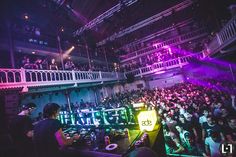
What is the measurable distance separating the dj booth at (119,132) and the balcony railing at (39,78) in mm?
6144

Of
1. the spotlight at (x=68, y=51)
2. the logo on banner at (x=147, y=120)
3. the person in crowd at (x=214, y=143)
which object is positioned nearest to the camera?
the logo on banner at (x=147, y=120)

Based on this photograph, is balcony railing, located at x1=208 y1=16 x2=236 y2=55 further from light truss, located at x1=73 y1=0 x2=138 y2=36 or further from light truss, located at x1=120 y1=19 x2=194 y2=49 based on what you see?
light truss, located at x1=120 y1=19 x2=194 y2=49

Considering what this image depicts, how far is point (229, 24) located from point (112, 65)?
19584 mm

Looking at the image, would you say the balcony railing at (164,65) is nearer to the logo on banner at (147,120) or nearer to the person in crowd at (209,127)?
the person in crowd at (209,127)

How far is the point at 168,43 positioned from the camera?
24922mm

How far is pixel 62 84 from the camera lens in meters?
12.5

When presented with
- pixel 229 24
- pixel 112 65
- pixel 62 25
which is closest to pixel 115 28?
pixel 62 25

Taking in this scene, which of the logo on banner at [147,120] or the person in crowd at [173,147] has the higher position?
the logo on banner at [147,120]

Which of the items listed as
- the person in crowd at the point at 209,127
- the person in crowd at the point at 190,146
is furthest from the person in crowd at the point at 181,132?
the person in crowd at the point at 209,127

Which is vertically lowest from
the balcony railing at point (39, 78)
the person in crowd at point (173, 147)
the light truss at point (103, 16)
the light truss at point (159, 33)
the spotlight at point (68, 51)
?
the person in crowd at point (173, 147)

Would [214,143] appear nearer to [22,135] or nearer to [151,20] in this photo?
[22,135]

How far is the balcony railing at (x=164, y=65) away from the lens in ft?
64.9

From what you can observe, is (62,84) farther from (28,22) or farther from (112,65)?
(112,65)

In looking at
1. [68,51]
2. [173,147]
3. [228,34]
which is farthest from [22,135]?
[68,51]
